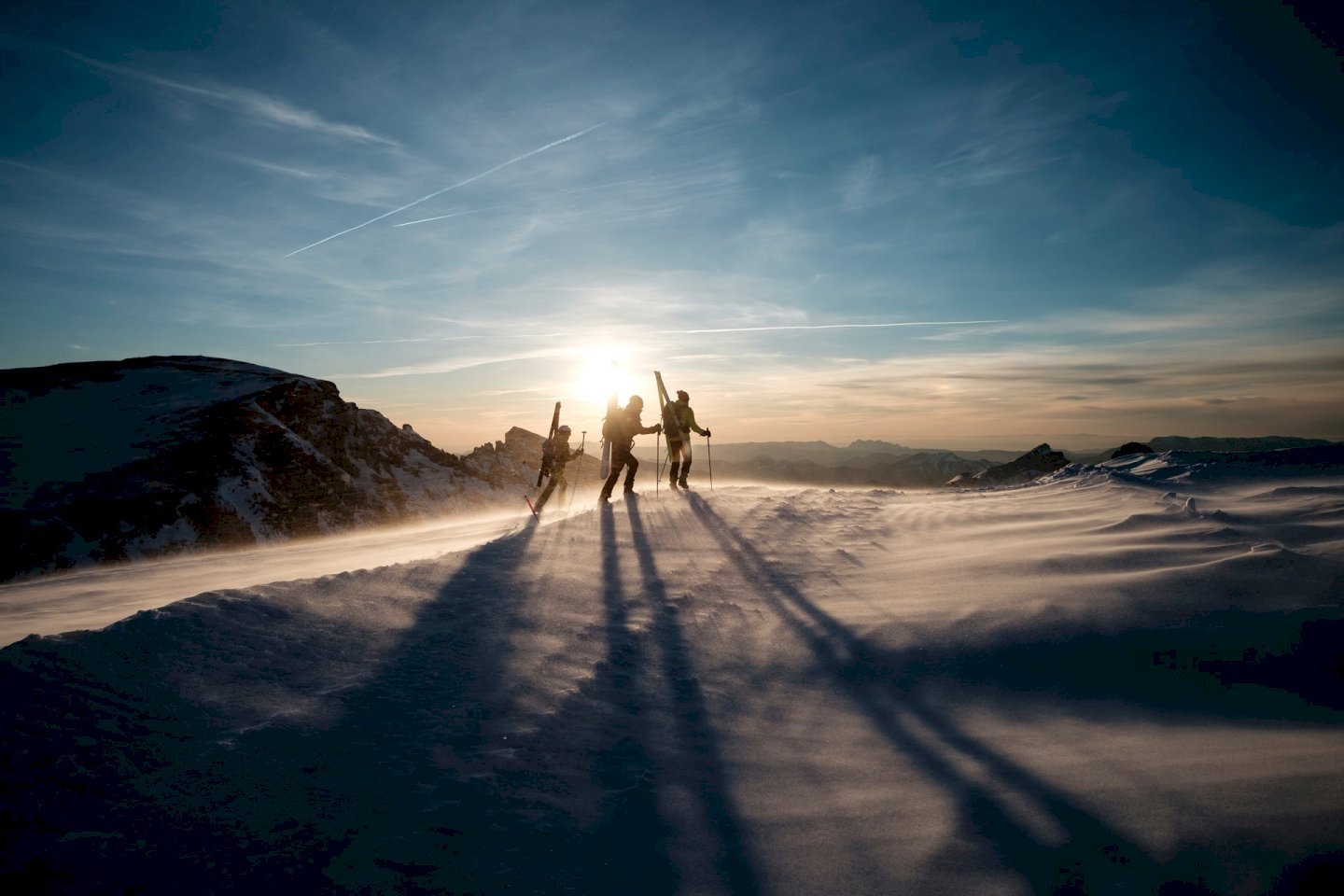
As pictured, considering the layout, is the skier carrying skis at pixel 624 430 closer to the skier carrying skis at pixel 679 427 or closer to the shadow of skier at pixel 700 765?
the skier carrying skis at pixel 679 427

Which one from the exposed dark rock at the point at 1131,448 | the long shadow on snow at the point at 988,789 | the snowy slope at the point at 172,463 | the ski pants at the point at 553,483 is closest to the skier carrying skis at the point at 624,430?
the ski pants at the point at 553,483

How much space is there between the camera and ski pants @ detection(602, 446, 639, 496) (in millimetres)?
11430

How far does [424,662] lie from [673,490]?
29.9ft

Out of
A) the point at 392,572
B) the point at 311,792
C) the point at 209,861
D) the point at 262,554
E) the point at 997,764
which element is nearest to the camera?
the point at 209,861

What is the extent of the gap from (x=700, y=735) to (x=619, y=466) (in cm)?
872

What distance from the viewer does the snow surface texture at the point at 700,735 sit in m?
2.14

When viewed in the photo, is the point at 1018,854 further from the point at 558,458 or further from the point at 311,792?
the point at 558,458

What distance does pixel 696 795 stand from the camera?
8.55 feet

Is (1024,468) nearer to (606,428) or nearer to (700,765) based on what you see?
(606,428)

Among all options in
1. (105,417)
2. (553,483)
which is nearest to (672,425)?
(553,483)

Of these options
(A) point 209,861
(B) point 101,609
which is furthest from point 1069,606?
(B) point 101,609

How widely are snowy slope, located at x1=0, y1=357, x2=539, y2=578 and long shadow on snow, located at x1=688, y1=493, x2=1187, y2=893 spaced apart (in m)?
13.5

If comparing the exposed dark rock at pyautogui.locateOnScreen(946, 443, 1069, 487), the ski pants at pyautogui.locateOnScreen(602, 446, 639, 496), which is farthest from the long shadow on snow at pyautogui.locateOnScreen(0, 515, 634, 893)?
the exposed dark rock at pyautogui.locateOnScreen(946, 443, 1069, 487)

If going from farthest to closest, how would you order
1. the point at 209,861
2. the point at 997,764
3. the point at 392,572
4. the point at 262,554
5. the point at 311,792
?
the point at 262,554, the point at 392,572, the point at 997,764, the point at 311,792, the point at 209,861
